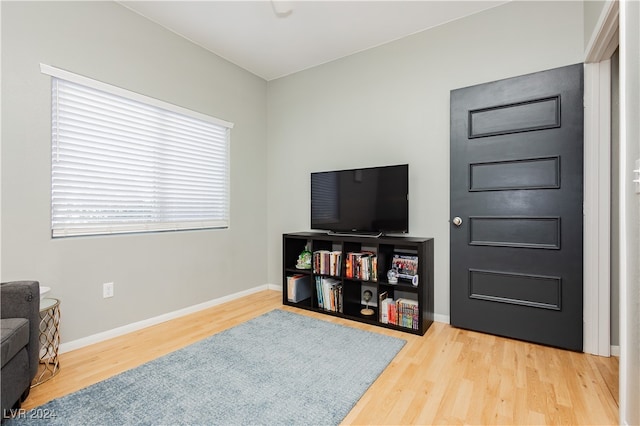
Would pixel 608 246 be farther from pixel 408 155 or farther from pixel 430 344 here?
pixel 408 155

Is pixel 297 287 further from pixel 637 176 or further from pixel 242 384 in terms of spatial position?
pixel 637 176

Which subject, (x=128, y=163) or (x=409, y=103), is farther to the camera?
(x=409, y=103)

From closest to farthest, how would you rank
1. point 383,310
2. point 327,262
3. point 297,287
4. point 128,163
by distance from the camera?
point 128,163 → point 383,310 → point 327,262 → point 297,287

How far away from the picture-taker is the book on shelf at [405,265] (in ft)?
8.81

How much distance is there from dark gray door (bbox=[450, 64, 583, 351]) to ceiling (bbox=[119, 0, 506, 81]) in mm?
766

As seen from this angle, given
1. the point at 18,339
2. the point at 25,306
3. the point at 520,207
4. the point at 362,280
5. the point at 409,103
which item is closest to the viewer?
the point at 18,339

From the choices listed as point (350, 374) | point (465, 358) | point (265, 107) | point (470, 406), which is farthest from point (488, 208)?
point (265, 107)

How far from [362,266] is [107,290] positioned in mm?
2017

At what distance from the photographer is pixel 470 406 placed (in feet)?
5.10

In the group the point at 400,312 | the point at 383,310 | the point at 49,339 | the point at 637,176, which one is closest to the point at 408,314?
the point at 400,312

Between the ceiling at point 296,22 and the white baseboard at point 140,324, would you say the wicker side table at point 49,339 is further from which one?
the ceiling at point 296,22

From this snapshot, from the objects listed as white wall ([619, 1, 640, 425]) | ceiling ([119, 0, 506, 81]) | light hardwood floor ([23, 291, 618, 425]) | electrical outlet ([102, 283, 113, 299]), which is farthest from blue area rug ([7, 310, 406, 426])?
ceiling ([119, 0, 506, 81])

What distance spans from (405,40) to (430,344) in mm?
2621

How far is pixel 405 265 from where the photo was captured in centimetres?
273
